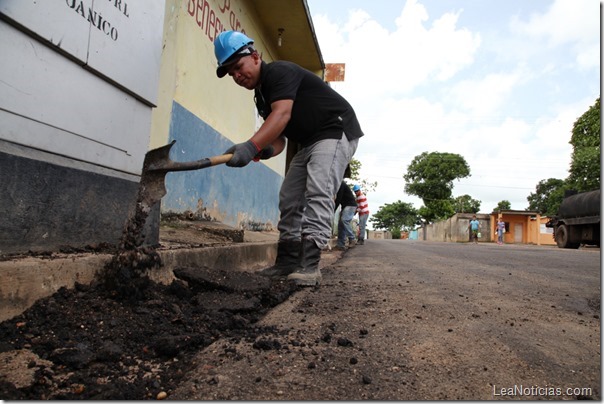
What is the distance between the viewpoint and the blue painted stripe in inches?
170

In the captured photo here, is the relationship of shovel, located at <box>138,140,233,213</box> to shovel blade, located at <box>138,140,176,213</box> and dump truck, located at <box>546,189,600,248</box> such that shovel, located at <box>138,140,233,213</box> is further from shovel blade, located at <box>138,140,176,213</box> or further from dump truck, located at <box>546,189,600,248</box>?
dump truck, located at <box>546,189,600,248</box>

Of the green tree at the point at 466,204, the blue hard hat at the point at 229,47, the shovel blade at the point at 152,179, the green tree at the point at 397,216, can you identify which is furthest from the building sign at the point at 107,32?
the green tree at the point at 397,216

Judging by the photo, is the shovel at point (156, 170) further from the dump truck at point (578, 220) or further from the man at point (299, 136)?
the dump truck at point (578, 220)

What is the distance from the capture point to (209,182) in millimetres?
5219

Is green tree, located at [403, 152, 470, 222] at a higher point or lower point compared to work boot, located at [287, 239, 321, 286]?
higher

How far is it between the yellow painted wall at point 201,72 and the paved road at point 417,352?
2.63 m

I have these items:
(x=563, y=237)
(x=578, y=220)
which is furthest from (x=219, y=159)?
(x=563, y=237)

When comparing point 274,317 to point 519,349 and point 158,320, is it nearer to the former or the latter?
point 158,320

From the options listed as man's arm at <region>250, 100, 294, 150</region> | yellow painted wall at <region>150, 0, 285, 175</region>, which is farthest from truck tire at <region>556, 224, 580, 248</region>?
man's arm at <region>250, 100, 294, 150</region>

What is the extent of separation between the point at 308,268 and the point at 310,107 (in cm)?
115

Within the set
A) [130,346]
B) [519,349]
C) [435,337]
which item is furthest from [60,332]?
[519,349]

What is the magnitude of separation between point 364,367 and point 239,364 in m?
0.37

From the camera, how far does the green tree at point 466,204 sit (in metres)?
60.7

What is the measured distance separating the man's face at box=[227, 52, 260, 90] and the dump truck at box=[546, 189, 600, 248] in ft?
47.3
